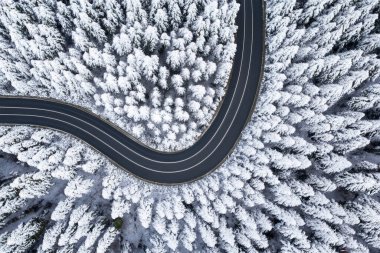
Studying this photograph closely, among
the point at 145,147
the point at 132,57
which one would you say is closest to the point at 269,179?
the point at 145,147

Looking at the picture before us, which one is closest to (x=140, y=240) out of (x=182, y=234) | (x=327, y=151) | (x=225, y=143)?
(x=182, y=234)

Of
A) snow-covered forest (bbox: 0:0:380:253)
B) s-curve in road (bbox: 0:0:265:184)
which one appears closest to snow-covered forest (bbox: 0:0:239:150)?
s-curve in road (bbox: 0:0:265:184)

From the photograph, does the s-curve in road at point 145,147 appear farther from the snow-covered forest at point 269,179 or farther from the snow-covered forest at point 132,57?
the snow-covered forest at point 132,57

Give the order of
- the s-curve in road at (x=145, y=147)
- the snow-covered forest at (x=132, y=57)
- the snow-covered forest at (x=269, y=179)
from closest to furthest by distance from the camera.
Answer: the snow-covered forest at (x=269, y=179) < the snow-covered forest at (x=132, y=57) < the s-curve in road at (x=145, y=147)

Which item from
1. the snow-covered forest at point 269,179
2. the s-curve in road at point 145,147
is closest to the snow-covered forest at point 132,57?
the s-curve in road at point 145,147

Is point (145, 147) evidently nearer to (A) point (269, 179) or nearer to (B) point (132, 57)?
(B) point (132, 57)
